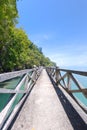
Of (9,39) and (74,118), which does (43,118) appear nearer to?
(74,118)

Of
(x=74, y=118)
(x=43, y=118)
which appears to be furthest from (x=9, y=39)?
(x=74, y=118)

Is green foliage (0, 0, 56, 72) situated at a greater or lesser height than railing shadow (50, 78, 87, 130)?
greater

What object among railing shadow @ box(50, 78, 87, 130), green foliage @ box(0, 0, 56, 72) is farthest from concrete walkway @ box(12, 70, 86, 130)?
green foliage @ box(0, 0, 56, 72)

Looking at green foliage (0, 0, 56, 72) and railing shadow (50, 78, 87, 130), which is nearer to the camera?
railing shadow (50, 78, 87, 130)

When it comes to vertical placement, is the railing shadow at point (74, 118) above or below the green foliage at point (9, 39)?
below

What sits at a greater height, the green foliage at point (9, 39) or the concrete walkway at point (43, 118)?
the green foliage at point (9, 39)

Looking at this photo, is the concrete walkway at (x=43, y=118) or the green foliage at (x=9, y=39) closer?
the concrete walkway at (x=43, y=118)

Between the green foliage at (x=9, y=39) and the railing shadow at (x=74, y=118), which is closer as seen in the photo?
the railing shadow at (x=74, y=118)

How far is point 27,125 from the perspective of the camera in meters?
3.52

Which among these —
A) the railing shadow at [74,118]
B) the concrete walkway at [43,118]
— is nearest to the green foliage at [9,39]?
the concrete walkway at [43,118]

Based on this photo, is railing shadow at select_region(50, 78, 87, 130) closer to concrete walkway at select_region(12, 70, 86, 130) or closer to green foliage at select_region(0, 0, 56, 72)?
concrete walkway at select_region(12, 70, 86, 130)

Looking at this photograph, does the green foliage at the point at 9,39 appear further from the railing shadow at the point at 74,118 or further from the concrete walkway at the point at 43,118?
the railing shadow at the point at 74,118

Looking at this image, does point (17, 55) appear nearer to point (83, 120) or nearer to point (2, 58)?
point (2, 58)

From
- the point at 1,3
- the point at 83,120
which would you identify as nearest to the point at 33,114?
the point at 83,120
